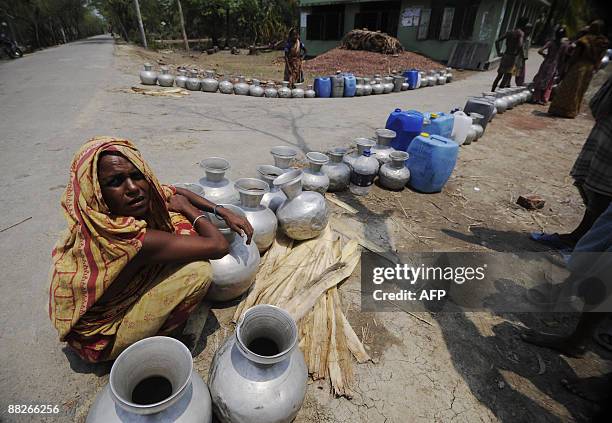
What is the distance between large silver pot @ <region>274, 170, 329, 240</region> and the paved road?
1884 millimetres

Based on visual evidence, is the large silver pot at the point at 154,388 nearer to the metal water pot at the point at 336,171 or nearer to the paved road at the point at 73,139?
the paved road at the point at 73,139

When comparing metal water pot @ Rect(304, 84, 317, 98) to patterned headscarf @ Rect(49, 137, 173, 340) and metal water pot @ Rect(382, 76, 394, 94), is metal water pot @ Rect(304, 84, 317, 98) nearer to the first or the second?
metal water pot @ Rect(382, 76, 394, 94)

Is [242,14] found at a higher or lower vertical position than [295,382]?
higher

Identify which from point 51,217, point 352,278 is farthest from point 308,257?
point 51,217

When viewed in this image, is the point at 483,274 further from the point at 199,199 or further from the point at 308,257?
the point at 199,199

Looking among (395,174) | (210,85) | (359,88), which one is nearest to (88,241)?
(395,174)

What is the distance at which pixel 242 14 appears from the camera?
29578 mm

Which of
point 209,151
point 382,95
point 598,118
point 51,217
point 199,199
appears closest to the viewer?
point 199,199

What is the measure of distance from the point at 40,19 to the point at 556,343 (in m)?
50.6

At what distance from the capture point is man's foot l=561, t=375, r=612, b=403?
83.0 inches

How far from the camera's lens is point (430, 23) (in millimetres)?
18047

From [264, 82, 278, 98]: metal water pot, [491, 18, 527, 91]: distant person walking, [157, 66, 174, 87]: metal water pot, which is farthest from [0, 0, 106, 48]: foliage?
[491, 18, 527, 91]: distant person walking

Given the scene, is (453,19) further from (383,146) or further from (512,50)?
(383,146)

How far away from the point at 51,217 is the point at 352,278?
3.45 metres
